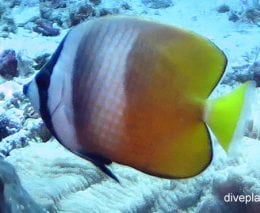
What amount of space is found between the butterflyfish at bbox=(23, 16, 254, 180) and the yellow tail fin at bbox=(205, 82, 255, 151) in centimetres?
2

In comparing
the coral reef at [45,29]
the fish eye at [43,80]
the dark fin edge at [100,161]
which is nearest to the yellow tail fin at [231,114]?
the dark fin edge at [100,161]

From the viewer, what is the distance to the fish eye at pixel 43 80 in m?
0.92

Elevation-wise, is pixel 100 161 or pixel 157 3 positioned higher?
pixel 100 161

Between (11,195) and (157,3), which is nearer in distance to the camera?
(11,195)

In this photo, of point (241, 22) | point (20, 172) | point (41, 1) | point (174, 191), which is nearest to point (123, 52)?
point (174, 191)

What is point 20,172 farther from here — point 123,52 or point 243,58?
point 243,58

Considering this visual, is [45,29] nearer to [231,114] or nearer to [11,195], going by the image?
[11,195]

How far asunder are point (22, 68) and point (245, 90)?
3.16 meters

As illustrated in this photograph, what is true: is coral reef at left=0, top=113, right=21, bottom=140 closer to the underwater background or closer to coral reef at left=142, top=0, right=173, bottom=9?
the underwater background

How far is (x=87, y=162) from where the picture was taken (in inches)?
81.2

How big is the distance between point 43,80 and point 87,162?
3.89 feet

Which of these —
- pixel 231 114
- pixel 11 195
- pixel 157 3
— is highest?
pixel 231 114

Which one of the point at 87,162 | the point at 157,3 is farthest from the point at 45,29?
the point at 87,162

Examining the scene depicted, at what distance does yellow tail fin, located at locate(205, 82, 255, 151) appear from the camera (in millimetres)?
848
